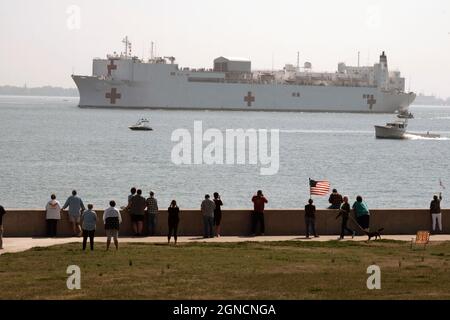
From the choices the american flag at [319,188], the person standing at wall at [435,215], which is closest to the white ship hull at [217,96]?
the american flag at [319,188]

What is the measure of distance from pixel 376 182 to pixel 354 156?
2184 cm

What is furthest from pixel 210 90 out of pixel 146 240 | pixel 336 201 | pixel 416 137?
pixel 146 240

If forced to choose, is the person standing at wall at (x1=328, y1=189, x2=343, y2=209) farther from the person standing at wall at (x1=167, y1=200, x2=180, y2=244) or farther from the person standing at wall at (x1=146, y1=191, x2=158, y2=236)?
the person standing at wall at (x1=167, y1=200, x2=180, y2=244)

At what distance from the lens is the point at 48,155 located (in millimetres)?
71438

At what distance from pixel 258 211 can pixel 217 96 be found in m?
149

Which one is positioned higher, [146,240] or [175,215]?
[175,215]

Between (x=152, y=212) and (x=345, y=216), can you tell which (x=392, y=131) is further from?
(x=152, y=212)

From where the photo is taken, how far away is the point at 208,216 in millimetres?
19844

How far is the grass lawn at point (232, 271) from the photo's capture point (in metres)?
13.2

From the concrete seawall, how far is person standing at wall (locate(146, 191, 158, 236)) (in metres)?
0.23

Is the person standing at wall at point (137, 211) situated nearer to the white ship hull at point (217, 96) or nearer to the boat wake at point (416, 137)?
the boat wake at point (416, 137)

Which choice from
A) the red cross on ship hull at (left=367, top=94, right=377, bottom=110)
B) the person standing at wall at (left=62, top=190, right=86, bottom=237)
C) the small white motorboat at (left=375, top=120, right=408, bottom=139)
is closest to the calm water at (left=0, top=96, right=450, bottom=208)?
the small white motorboat at (left=375, top=120, right=408, bottom=139)

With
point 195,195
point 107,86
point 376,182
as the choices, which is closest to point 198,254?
point 195,195

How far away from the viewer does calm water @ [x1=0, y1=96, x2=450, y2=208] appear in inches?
1866
